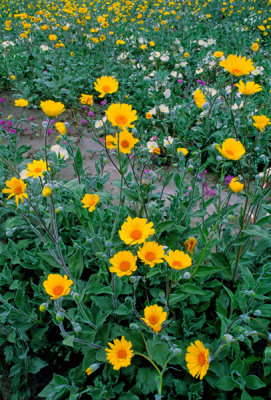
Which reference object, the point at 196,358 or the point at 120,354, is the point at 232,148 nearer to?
the point at 196,358

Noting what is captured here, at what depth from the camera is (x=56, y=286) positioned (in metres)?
1.35

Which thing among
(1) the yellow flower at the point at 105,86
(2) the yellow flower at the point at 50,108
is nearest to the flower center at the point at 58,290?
(2) the yellow flower at the point at 50,108

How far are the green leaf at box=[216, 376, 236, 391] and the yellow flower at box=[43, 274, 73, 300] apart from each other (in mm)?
1021

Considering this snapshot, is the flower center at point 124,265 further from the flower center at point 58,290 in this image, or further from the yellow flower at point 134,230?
the flower center at point 58,290

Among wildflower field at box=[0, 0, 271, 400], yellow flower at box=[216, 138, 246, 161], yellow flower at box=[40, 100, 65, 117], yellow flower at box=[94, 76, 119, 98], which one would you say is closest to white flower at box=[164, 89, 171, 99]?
wildflower field at box=[0, 0, 271, 400]

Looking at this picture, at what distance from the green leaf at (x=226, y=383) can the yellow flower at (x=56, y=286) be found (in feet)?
3.35

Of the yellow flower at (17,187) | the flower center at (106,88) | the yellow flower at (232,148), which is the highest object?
the flower center at (106,88)

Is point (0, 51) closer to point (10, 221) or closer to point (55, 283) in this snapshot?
point (10, 221)

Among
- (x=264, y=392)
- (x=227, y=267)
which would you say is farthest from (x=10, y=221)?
(x=264, y=392)

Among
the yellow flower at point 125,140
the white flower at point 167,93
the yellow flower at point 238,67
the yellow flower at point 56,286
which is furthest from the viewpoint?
the white flower at point 167,93

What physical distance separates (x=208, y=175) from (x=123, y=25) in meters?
6.61

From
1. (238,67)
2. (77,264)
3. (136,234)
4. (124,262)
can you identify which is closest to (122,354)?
(124,262)

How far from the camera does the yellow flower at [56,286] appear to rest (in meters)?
1.30

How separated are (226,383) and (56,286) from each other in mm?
1093
